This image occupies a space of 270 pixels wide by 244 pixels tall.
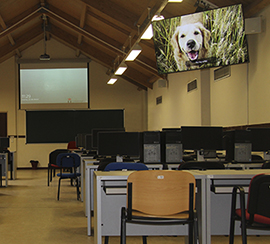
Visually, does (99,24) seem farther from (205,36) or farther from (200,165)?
(200,165)

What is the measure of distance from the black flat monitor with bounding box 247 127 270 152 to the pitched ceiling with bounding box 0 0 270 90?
1.88 m

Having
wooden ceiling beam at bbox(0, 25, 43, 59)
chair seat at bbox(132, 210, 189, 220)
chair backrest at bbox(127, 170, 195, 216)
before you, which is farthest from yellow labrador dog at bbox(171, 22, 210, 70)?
wooden ceiling beam at bbox(0, 25, 43, 59)

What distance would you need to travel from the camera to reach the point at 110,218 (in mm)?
3535

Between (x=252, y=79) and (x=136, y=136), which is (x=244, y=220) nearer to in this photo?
(x=136, y=136)

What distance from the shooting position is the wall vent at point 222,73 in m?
6.98

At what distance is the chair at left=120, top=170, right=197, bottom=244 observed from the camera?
2578mm

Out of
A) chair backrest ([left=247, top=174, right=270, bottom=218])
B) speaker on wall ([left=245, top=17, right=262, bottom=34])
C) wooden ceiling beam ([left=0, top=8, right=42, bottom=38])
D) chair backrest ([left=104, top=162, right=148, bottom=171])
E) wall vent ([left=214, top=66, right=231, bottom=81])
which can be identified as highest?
wooden ceiling beam ([left=0, top=8, right=42, bottom=38])

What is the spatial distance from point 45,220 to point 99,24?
20.0 feet

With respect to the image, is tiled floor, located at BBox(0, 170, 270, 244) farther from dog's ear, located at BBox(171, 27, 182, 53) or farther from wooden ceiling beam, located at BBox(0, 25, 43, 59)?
wooden ceiling beam, located at BBox(0, 25, 43, 59)

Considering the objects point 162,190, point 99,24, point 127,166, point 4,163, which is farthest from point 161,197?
point 4,163

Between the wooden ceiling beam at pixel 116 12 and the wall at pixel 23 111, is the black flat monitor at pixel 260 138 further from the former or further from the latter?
the wall at pixel 23 111

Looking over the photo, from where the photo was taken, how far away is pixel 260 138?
516cm

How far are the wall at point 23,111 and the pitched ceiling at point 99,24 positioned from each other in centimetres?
35

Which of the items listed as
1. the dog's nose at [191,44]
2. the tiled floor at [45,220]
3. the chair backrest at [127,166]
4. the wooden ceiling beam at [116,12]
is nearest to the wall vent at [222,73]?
the dog's nose at [191,44]
